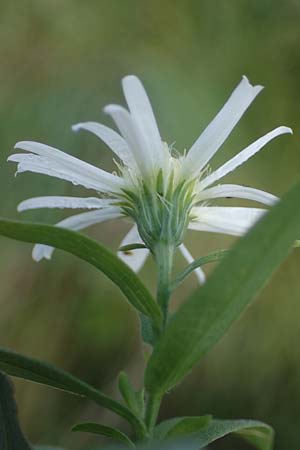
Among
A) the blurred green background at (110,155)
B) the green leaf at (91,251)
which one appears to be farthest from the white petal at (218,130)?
the blurred green background at (110,155)

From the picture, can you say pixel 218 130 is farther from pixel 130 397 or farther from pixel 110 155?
pixel 110 155

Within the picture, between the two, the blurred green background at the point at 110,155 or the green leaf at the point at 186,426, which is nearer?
the green leaf at the point at 186,426

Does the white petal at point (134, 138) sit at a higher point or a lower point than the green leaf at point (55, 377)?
higher

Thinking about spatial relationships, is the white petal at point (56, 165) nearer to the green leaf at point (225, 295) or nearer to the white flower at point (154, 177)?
the white flower at point (154, 177)

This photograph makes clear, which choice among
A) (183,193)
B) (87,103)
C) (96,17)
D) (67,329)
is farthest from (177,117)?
(183,193)

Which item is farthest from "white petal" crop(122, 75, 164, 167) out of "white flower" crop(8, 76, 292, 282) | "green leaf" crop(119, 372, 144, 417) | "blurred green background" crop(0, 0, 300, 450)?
"blurred green background" crop(0, 0, 300, 450)

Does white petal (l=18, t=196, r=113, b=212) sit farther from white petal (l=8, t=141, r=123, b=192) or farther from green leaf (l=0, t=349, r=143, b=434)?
green leaf (l=0, t=349, r=143, b=434)
